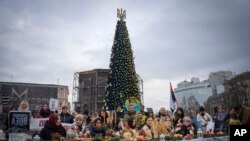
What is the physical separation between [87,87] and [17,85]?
26.1 m

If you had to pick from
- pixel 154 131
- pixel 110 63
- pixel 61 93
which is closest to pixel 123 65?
pixel 110 63

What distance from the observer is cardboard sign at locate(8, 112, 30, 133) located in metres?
10.1

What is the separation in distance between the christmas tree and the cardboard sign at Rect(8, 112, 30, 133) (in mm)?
20233

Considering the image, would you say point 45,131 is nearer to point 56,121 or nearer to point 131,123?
point 56,121

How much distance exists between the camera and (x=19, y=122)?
10227mm

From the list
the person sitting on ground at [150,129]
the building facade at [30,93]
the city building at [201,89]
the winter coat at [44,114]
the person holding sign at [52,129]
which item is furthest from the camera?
the city building at [201,89]

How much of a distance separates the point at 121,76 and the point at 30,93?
74.6 meters

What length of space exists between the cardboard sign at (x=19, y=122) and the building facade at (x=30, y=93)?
256 ft

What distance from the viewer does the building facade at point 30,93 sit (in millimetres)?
90500

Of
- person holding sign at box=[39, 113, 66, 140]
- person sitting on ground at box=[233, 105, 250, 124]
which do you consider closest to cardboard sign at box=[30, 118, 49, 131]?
person holding sign at box=[39, 113, 66, 140]

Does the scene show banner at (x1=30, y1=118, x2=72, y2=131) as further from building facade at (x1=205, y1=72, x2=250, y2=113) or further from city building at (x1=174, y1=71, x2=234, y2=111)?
city building at (x1=174, y1=71, x2=234, y2=111)

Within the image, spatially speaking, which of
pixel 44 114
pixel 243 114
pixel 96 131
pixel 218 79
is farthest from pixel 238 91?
pixel 243 114

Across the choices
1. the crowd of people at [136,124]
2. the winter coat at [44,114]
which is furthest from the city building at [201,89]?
the winter coat at [44,114]

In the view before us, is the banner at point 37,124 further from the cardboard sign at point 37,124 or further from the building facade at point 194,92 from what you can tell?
the building facade at point 194,92
